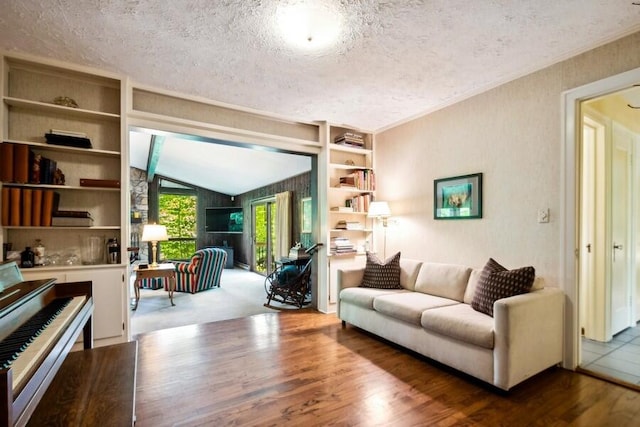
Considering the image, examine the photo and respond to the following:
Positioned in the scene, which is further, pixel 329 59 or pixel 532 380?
pixel 329 59

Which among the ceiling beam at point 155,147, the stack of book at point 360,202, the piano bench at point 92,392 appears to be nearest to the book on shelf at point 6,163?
the piano bench at point 92,392

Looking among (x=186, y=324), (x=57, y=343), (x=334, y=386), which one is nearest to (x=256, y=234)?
(x=186, y=324)

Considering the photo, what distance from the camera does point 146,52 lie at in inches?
98.9

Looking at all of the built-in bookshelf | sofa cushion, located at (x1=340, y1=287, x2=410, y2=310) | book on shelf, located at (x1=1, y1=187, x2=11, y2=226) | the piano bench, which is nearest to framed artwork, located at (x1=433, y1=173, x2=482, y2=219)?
sofa cushion, located at (x1=340, y1=287, x2=410, y2=310)

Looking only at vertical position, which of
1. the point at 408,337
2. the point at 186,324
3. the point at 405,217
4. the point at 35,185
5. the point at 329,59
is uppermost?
the point at 329,59

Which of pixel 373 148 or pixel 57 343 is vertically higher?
pixel 373 148

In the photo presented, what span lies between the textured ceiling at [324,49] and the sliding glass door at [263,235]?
4.98 metres

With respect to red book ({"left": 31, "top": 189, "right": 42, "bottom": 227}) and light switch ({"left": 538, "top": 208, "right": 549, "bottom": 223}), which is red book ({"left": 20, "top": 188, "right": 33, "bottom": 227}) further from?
light switch ({"left": 538, "top": 208, "right": 549, "bottom": 223})

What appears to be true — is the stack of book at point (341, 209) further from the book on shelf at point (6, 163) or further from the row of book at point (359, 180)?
the book on shelf at point (6, 163)

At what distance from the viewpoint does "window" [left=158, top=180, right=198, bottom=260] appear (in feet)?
30.9

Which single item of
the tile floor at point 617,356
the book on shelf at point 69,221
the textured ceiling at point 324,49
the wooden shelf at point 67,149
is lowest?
the tile floor at point 617,356

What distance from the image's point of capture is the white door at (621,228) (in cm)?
321

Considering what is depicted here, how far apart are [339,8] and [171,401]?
279 centimetres

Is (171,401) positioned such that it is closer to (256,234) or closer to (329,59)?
A: (329,59)
